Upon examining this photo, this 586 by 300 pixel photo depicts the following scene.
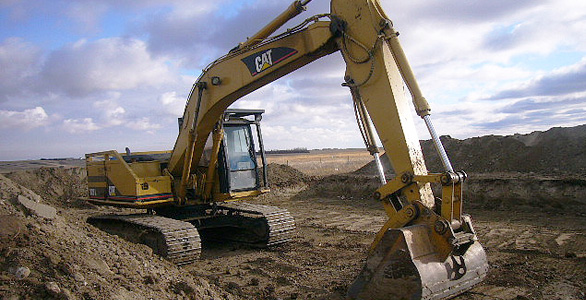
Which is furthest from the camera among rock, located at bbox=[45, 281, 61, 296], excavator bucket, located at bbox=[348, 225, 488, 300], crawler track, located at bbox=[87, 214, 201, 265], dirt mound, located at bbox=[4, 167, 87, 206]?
dirt mound, located at bbox=[4, 167, 87, 206]

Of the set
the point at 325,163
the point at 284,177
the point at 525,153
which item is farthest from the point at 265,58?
the point at 325,163

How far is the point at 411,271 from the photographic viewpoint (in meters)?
4.40

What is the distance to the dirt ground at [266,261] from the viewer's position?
4.08 m

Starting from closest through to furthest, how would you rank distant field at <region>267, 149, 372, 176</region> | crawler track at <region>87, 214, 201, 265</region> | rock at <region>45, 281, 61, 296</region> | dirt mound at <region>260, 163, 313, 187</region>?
1. rock at <region>45, 281, 61, 296</region>
2. crawler track at <region>87, 214, 201, 265</region>
3. dirt mound at <region>260, 163, 313, 187</region>
4. distant field at <region>267, 149, 372, 176</region>

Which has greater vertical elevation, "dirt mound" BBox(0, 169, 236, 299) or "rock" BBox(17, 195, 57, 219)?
"rock" BBox(17, 195, 57, 219)

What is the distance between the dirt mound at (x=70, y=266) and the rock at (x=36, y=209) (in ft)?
0.13

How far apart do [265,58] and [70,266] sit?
12.5ft

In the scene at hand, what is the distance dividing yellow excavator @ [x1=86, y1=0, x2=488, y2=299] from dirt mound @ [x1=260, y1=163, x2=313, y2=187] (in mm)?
11983

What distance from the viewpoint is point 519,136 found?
64.1 ft

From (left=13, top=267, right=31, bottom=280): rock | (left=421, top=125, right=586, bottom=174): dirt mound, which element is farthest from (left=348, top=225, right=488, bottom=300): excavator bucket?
(left=421, top=125, right=586, bottom=174): dirt mound

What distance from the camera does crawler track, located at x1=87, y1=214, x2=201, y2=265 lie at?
279 inches

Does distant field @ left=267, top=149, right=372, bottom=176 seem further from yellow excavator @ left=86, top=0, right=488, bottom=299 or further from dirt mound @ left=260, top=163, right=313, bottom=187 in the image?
yellow excavator @ left=86, top=0, right=488, bottom=299

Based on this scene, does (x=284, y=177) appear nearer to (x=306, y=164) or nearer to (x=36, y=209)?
(x=36, y=209)

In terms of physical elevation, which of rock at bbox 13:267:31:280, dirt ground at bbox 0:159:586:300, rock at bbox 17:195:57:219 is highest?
rock at bbox 17:195:57:219
